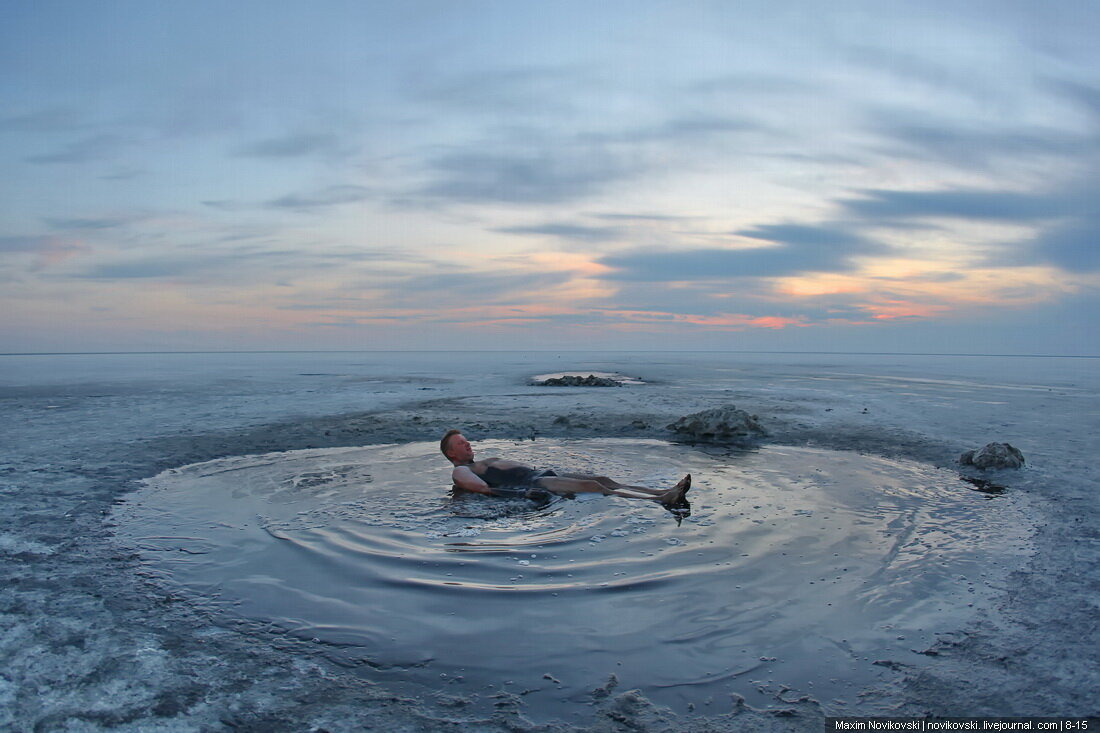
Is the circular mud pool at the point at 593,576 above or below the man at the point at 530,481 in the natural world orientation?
below

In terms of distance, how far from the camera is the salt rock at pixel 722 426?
16.9 meters

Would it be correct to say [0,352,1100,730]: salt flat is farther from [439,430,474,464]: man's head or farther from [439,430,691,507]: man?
[439,430,474,464]: man's head

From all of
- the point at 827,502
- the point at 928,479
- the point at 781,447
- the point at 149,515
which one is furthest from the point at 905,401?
the point at 149,515

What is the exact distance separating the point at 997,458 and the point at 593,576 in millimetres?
9909

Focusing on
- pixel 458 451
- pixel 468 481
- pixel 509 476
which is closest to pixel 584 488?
pixel 509 476

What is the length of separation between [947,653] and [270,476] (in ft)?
35.9

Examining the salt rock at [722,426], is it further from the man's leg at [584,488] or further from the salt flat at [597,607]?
the man's leg at [584,488]

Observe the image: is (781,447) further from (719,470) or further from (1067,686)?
(1067,686)

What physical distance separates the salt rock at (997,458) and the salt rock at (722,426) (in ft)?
17.4

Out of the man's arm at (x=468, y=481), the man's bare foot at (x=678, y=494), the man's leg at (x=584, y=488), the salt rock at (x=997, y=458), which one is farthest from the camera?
the salt rock at (x=997, y=458)

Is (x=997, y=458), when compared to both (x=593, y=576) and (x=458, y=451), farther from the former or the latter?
(x=458, y=451)

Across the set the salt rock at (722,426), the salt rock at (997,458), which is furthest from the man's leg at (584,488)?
the salt rock at (722,426)

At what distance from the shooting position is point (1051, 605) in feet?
19.5

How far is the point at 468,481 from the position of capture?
419 inches
